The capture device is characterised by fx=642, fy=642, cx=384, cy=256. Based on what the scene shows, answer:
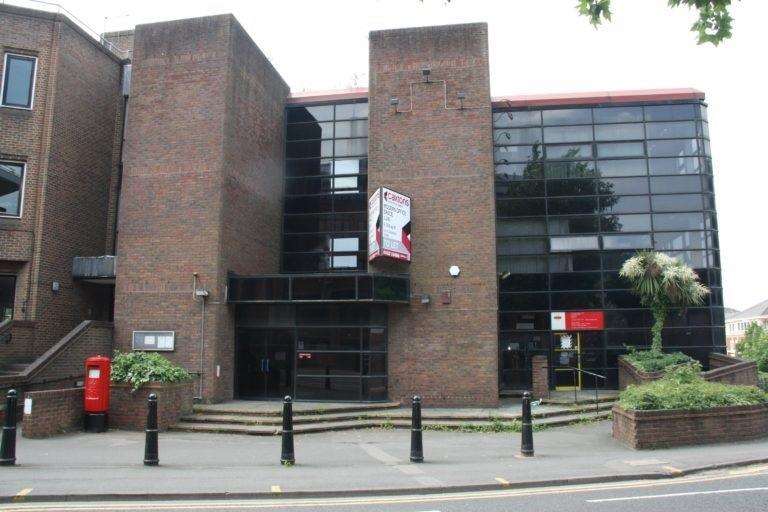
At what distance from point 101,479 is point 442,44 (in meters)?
16.0

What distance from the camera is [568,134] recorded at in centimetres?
2366

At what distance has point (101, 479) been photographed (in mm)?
9242

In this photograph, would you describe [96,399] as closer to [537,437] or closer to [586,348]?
[537,437]

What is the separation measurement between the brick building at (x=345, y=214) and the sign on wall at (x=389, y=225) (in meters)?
0.07

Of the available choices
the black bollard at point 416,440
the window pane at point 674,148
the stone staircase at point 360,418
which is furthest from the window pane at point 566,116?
the black bollard at point 416,440

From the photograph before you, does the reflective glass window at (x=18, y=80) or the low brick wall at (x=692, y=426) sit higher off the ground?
the reflective glass window at (x=18, y=80)

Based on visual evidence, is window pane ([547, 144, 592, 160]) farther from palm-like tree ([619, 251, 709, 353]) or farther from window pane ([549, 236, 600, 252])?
palm-like tree ([619, 251, 709, 353])

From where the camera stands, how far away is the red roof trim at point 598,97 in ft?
76.6

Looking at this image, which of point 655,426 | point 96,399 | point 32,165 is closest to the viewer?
point 655,426

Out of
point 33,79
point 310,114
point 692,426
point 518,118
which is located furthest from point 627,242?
point 33,79

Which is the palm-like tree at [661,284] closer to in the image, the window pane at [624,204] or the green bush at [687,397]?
the window pane at [624,204]

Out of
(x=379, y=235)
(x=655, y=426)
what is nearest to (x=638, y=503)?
(x=655, y=426)

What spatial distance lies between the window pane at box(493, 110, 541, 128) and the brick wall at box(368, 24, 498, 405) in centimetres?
404

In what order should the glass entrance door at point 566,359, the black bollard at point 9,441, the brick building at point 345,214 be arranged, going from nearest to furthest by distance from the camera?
1. the black bollard at point 9,441
2. the brick building at point 345,214
3. the glass entrance door at point 566,359
